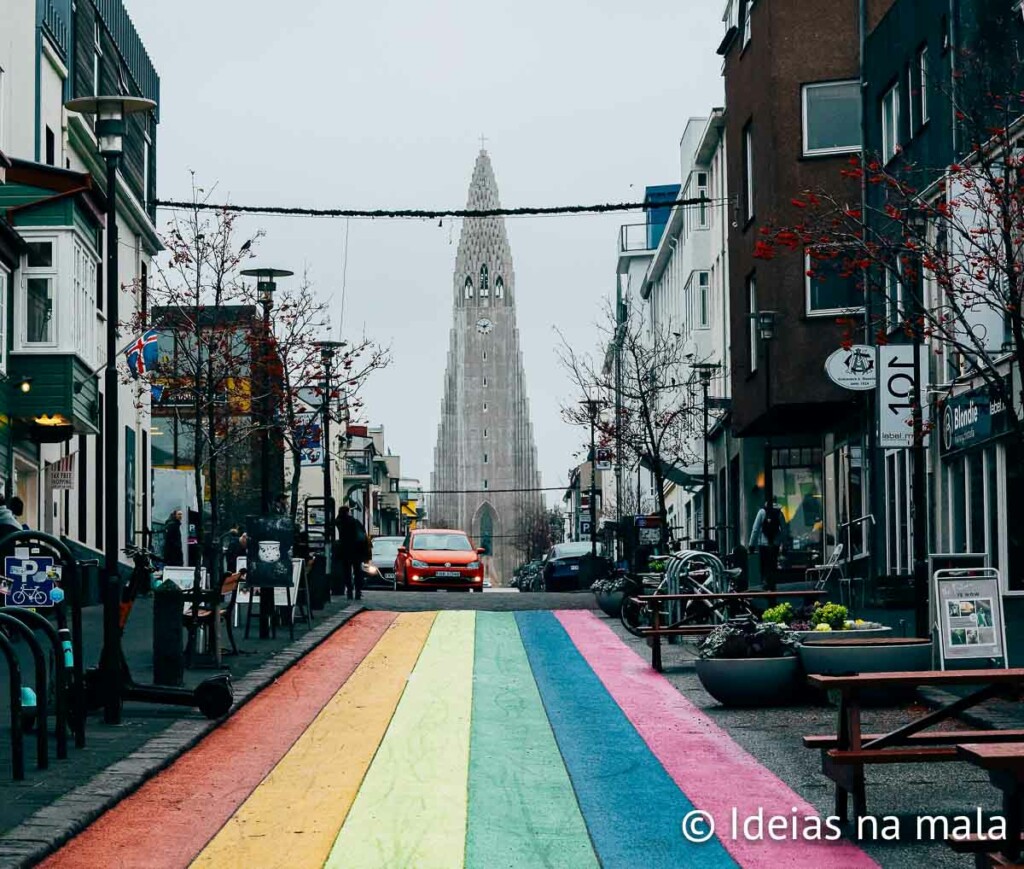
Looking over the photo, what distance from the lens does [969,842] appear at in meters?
7.06

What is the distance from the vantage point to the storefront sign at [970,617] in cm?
1477

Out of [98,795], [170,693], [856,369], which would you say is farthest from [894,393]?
[98,795]

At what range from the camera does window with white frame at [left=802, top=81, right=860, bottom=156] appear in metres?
35.8

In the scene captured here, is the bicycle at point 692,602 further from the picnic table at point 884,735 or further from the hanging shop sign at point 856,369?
the picnic table at point 884,735

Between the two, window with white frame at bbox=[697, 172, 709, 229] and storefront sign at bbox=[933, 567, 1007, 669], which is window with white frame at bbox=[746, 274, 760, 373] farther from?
storefront sign at bbox=[933, 567, 1007, 669]

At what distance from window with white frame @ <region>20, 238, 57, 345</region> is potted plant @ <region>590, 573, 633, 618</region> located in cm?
989

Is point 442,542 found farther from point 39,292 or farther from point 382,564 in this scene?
point 39,292

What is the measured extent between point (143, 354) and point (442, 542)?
1105 centimetres

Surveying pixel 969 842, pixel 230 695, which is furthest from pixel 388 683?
pixel 969 842

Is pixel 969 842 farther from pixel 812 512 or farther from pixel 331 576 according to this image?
pixel 812 512

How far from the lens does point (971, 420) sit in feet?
85.6

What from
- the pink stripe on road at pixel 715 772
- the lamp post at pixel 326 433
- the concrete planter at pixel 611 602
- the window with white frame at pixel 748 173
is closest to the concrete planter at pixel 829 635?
the pink stripe on road at pixel 715 772

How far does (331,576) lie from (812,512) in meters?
14.8

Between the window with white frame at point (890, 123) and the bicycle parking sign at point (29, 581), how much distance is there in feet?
67.0
